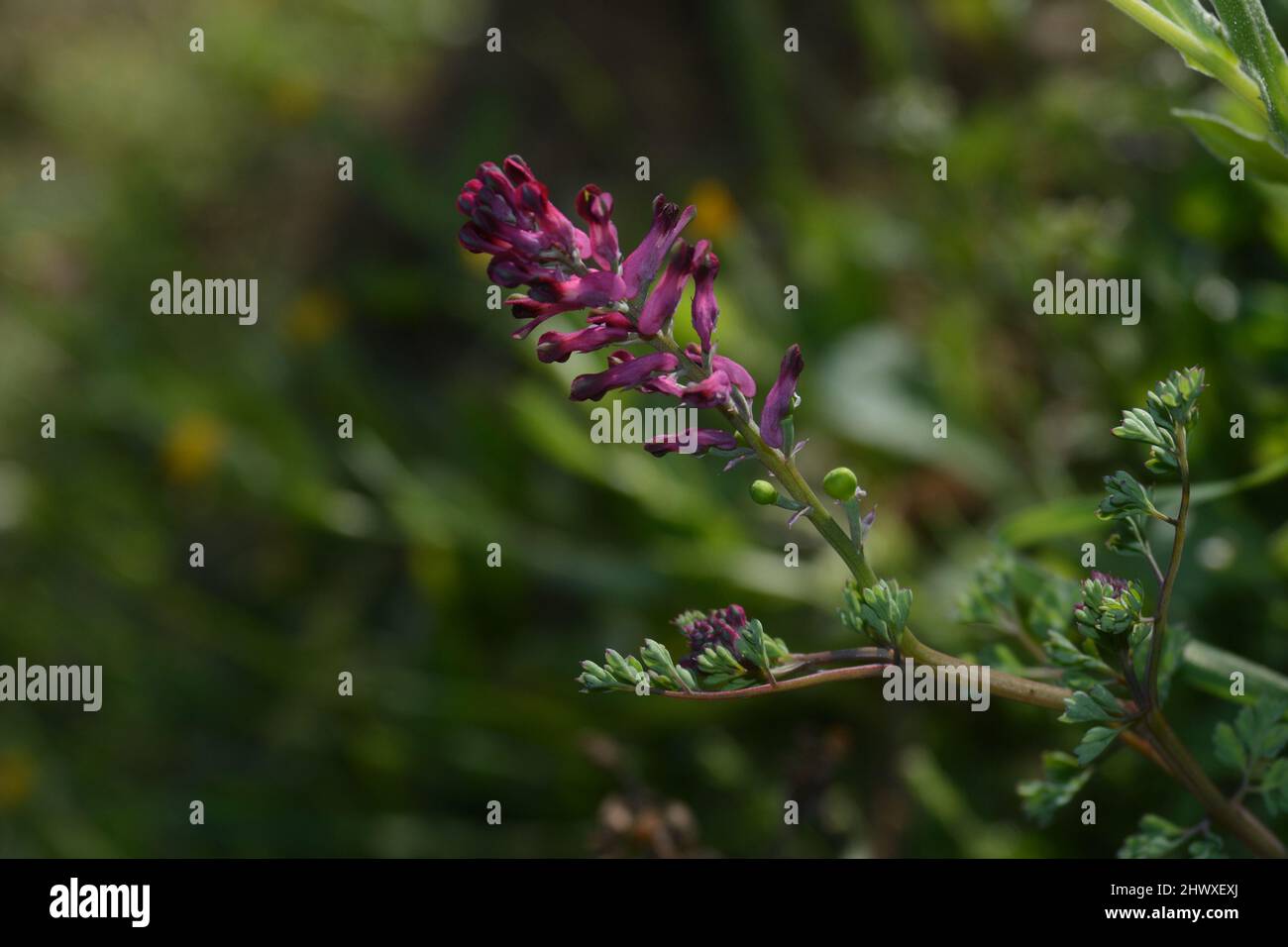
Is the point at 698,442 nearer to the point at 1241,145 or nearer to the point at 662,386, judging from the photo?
the point at 662,386

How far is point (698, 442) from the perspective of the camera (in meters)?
0.83

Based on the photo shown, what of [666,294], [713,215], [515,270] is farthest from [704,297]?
[713,215]

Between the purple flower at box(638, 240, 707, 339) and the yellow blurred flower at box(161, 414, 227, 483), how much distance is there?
6.06 feet

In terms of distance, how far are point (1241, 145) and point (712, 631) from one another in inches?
26.5

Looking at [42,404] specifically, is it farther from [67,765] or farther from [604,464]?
[604,464]

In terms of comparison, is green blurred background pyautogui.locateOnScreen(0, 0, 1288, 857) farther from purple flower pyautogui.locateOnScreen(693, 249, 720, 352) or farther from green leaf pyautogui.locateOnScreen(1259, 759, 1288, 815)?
purple flower pyautogui.locateOnScreen(693, 249, 720, 352)

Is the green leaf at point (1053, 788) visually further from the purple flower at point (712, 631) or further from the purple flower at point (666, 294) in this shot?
the purple flower at point (666, 294)

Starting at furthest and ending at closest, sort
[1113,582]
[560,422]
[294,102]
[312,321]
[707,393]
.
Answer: [294,102], [312,321], [560,422], [1113,582], [707,393]

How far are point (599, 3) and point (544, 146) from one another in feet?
1.54

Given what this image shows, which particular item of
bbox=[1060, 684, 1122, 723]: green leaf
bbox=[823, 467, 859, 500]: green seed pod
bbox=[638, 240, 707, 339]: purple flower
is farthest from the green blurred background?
bbox=[638, 240, 707, 339]: purple flower

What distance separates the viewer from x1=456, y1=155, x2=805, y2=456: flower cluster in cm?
83
